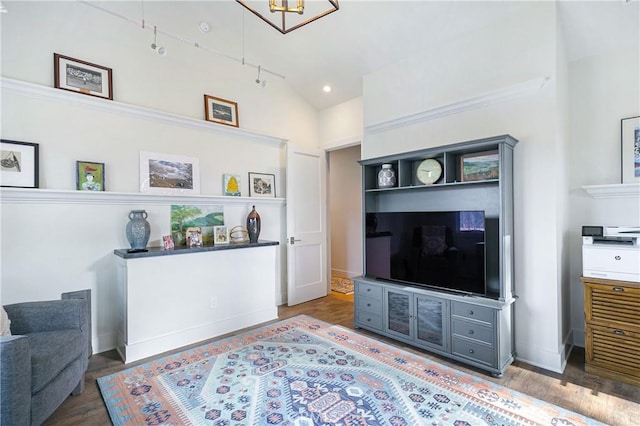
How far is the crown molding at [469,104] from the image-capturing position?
8.87ft

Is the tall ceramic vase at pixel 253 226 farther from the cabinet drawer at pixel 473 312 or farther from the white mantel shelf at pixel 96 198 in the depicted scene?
the cabinet drawer at pixel 473 312

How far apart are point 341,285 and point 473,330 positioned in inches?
125

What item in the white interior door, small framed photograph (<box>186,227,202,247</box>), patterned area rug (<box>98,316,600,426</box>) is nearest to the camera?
patterned area rug (<box>98,316,600,426</box>)

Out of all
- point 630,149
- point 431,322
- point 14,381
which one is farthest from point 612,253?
point 14,381

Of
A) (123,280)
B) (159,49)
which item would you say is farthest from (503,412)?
(159,49)

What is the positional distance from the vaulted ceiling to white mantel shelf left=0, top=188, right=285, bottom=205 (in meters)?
1.82

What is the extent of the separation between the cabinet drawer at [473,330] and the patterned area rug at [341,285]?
8.47 ft

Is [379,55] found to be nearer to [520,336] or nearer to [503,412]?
[520,336]

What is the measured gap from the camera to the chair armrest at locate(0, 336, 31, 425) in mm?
1493

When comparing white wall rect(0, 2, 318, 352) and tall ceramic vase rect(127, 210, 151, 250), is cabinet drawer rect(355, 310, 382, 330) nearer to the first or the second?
white wall rect(0, 2, 318, 352)

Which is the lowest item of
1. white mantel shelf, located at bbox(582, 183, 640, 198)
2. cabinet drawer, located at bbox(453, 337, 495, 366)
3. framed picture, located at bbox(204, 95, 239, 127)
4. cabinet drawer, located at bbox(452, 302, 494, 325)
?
cabinet drawer, located at bbox(453, 337, 495, 366)

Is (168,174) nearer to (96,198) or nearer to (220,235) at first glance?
(96,198)

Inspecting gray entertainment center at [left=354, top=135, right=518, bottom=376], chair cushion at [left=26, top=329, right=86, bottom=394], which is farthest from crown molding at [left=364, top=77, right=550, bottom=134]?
chair cushion at [left=26, top=329, right=86, bottom=394]

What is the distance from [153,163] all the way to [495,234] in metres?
3.54
